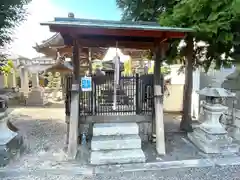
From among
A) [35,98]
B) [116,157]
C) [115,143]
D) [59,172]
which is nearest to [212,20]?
[115,143]

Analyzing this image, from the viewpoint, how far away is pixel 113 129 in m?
4.50

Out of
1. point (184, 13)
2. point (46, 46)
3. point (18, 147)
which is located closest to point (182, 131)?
point (184, 13)

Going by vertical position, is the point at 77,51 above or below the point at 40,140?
above

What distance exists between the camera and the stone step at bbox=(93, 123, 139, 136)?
4.45 metres

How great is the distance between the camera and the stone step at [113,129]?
4.45m

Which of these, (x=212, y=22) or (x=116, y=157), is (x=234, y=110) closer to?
(x=212, y=22)

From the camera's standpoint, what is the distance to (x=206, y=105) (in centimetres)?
484

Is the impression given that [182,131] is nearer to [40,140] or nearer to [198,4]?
[198,4]

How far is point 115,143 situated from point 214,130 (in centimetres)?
230

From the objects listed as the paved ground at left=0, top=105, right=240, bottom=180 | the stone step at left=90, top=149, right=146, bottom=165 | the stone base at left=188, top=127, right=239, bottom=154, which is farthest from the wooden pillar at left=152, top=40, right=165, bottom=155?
the stone base at left=188, top=127, right=239, bottom=154

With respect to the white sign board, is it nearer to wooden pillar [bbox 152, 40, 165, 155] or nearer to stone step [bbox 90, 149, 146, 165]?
stone step [bbox 90, 149, 146, 165]

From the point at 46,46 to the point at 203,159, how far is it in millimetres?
6827

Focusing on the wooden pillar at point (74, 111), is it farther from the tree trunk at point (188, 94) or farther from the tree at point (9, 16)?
the tree at point (9, 16)

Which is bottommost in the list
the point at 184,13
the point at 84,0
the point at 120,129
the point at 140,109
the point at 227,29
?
the point at 120,129
